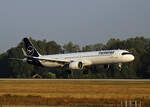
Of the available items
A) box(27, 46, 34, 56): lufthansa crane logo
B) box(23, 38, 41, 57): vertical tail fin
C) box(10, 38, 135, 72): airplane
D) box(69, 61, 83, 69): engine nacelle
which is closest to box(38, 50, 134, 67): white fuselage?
box(10, 38, 135, 72): airplane

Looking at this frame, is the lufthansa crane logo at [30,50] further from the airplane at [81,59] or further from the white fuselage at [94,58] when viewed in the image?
the white fuselage at [94,58]

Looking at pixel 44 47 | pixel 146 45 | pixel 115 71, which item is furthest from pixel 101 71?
pixel 44 47

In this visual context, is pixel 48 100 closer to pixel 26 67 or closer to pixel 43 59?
pixel 43 59

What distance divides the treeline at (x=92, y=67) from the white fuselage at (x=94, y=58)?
5.83m

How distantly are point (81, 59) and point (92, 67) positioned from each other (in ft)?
93.8

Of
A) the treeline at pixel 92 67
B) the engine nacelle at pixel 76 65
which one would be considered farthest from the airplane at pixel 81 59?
the treeline at pixel 92 67

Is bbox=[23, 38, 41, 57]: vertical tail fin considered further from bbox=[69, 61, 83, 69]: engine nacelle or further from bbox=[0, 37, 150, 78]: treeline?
bbox=[69, 61, 83, 69]: engine nacelle

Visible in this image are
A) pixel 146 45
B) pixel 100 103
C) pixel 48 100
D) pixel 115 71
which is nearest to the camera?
pixel 100 103

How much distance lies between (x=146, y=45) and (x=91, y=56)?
48.8 metres

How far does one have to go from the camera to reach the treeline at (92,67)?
96.0m

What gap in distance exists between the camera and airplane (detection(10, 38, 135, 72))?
247 feet

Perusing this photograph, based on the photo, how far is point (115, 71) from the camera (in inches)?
3834

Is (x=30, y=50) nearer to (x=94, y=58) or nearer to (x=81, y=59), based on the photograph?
(x=81, y=59)

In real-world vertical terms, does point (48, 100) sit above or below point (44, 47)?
below
